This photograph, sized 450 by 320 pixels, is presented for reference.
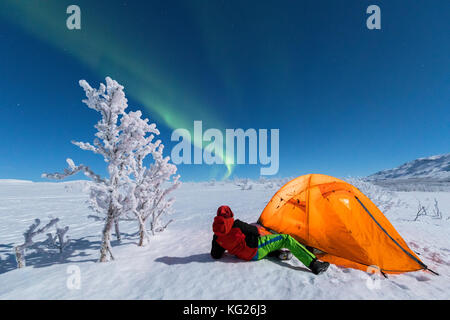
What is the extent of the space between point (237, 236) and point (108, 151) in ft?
10.3

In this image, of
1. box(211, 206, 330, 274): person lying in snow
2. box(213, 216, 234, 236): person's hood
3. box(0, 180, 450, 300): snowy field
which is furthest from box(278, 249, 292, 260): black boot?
box(213, 216, 234, 236): person's hood

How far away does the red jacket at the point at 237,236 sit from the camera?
3.20 m

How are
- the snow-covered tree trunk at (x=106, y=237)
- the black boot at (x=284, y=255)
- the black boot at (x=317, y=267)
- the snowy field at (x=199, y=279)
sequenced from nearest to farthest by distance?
the snowy field at (x=199, y=279)
the black boot at (x=317, y=267)
the black boot at (x=284, y=255)
the snow-covered tree trunk at (x=106, y=237)

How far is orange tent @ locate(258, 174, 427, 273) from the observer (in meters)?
3.30

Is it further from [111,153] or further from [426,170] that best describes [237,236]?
[426,170]

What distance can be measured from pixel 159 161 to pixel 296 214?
13.1ft

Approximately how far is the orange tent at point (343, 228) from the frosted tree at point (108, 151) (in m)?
3.94

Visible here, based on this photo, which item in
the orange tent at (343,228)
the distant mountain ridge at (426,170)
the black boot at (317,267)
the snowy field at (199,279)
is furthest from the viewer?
the distant mountain ridge at (426,170)

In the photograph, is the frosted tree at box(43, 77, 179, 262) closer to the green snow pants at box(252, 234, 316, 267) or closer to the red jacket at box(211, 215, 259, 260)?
the red jacket at box(211, 215, 259, 260)

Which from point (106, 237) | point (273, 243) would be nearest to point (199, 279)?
point (273, 243)

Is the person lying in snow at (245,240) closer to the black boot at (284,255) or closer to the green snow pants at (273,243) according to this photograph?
the green snow pants at (273,243)

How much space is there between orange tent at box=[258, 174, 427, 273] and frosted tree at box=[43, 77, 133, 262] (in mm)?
3941

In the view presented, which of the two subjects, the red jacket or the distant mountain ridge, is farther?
the distant mountain ridge

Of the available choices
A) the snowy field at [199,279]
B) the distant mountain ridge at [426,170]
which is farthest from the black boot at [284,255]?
the distant mountain ridge at [426,170]
